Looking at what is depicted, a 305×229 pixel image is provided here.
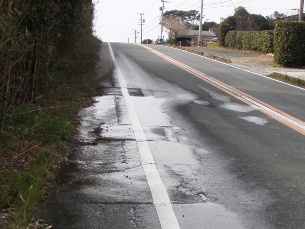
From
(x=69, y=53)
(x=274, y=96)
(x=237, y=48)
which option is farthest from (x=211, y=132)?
(x=237, y=48)

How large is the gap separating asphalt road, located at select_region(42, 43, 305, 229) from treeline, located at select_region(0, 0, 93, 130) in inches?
48.1

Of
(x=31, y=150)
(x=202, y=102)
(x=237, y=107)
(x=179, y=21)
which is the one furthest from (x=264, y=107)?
(x=179, y=21)

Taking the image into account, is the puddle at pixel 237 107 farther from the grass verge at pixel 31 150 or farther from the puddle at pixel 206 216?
the puddle at pixel 206 216

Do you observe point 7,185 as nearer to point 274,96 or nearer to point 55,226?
point 55,226

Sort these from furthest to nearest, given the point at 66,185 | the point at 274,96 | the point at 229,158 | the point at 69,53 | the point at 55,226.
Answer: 1. the point at 69,53
2. the point at 274,96
3. the point at 229,158
4. the point at 66,185
5. the point at 55,226

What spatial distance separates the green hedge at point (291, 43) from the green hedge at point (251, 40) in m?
7.99

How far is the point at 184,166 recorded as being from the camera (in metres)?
6.91

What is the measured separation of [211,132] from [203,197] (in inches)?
144

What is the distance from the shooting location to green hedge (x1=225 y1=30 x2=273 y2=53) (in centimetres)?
3634

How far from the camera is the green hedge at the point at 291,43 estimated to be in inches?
1075

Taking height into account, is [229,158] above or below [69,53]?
below

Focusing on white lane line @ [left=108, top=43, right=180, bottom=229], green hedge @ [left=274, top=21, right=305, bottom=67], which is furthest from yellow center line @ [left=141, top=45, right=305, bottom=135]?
green hedge @ [left=274, top=21, right=305, bottom=67]

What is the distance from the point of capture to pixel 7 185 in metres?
5.39

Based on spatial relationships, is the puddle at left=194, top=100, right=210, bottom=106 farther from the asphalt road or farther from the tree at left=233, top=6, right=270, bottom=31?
the tree at left=233, top=6, right=270, bottom=31
